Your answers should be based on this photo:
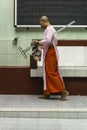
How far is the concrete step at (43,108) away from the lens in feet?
25.4

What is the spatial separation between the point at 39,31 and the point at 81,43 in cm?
89

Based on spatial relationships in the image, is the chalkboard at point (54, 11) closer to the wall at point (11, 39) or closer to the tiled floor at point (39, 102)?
the wall at point (11, 39)

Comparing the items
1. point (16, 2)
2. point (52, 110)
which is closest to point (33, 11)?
point (16, 2)

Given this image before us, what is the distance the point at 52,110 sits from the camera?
25.5 ft

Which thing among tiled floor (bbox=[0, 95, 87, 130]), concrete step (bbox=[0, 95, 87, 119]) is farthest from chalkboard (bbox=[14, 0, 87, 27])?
tiled floor (bbox=[0, 95, 87, 130])

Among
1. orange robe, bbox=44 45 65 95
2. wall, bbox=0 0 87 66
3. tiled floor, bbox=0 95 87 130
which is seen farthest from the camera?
wall, bbox=0 0 87 66

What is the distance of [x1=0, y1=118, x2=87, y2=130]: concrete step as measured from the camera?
7047 millimetres

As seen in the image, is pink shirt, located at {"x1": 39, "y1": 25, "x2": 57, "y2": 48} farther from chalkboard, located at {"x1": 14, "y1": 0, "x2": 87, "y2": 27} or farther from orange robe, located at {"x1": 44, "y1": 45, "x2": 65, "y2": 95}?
chalkboard, located at {"x1": 14, "y1": 0, "x2": 87, "y2": 27}

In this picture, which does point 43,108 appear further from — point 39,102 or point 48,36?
point 48,36

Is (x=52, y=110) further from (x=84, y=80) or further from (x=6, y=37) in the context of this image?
(x=6, y=37)

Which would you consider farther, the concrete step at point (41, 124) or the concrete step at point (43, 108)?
the concrete step at point (43, 108)

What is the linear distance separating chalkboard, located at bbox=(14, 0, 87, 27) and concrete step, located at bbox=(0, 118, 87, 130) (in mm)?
2754

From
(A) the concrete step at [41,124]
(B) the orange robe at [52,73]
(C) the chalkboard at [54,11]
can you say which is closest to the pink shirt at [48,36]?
(B) the orange robe at [52,73]

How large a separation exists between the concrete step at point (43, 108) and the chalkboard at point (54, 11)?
173 cm
